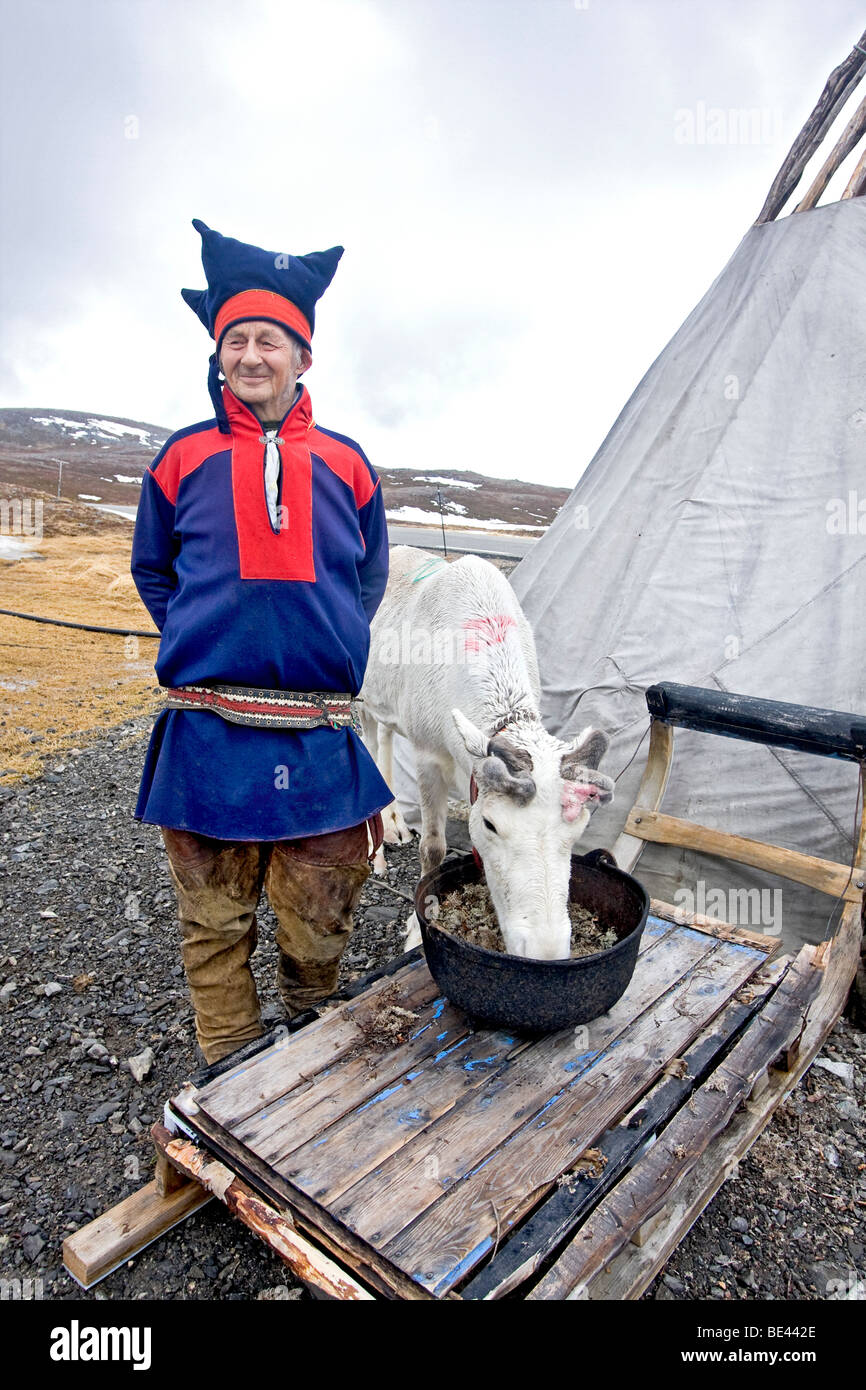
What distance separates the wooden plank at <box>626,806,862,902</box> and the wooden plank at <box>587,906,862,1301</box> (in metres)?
0.17

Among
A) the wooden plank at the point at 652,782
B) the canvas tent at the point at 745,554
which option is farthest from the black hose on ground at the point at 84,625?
the wooden plank at the point at 652,782

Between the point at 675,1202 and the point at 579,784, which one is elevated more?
the point at 579,784

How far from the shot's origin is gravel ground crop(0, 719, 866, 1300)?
110 inches

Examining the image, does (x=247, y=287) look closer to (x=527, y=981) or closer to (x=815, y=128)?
(x=527, y=981)

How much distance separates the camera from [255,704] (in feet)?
9.46

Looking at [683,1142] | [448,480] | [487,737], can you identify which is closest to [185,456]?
[487,737]

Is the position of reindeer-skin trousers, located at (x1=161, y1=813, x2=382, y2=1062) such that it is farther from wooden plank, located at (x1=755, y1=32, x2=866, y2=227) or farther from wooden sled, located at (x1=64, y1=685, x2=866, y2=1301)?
wooden plank, located at (x1=755, y1=32, x2=866, y2=227)

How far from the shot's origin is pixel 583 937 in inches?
137

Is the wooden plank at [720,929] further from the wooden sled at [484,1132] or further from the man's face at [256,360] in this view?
the man's face at [256,360]

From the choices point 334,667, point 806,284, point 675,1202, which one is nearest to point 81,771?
point 334,667

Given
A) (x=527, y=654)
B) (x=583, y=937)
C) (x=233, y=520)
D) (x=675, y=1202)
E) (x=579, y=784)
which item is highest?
(x=233, y=520)

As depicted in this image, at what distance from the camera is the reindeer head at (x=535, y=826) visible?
2.91 metres
